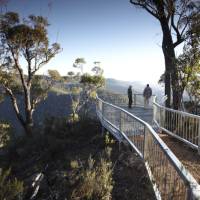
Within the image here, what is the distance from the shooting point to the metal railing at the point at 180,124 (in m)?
8.87

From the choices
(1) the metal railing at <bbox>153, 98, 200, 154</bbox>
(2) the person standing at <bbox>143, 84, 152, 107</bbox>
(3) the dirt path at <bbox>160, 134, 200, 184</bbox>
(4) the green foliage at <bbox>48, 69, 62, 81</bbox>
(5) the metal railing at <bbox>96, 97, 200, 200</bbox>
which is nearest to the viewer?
(5) the metal railing at <bbox>96, 97, 200, 200</bbox>

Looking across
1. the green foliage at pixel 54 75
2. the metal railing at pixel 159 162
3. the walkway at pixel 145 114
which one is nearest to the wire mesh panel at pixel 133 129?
the metal railing at pixel 159 162

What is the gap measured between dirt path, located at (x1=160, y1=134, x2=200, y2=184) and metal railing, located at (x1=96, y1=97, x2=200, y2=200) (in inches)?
44.2

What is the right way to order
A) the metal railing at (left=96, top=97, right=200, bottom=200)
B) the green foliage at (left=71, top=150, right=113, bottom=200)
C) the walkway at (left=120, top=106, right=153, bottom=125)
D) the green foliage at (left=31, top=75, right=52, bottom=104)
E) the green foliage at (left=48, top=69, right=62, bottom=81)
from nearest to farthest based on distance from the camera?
the metal railing at (left=96, top=97, right=200, bottom=200) → the green foliage at (left=71, top=150, right=113, bottom=200) → the walkway at (left=120, top=106, right=153, bottom=125) → the green foliage at (left=31, top=75, right=52, bottom=104) → the green foliage at (left=48, top=69, right=62, bottom=81)

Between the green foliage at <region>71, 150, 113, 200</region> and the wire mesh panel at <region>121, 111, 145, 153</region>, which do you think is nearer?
the green foliage at <region>71, 150, 113, 200</region>

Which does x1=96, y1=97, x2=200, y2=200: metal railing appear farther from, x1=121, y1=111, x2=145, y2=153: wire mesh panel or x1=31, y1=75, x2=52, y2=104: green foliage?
x1=31, y1=75, x2=52, y2=104: green foliage

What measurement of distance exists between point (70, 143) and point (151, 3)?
8555 mm

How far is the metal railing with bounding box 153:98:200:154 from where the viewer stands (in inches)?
349

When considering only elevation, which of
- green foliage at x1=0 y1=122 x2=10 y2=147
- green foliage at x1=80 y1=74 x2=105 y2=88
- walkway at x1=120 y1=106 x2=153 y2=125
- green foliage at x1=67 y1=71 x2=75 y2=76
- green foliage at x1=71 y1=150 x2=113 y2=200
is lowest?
green foliage at x1=0 y1=122 x2=10 y2=147

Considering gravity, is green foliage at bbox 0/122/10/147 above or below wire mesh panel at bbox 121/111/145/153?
below

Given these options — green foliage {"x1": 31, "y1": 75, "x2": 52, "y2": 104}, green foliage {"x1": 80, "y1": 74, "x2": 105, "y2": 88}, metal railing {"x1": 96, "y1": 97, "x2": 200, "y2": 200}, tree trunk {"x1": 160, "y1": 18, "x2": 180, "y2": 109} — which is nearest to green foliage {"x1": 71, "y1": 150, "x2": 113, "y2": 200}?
metal railing {"x1": 96, "y1": 97, "x2": 200, "y2": 200}

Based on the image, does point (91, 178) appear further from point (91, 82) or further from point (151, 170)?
point (91, 82)

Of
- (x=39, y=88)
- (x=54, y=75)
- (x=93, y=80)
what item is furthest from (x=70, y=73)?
(x=39, y=88)

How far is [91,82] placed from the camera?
113 ft
